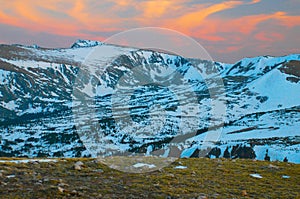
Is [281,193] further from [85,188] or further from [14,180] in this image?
[14,180]

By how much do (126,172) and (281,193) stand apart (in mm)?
9364

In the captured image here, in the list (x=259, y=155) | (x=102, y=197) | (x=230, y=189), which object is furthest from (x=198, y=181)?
(x=259, y=155)

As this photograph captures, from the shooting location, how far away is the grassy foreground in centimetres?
1609

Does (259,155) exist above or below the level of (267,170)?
below

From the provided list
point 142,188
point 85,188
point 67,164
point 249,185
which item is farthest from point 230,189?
point 67,164

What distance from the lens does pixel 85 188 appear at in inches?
658

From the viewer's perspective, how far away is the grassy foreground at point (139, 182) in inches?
634

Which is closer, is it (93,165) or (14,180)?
(14,180)

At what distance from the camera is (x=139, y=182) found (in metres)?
18.6

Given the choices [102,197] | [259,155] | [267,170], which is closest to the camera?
[102,197]

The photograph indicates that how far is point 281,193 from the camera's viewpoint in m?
18.5

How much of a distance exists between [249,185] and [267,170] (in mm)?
5596

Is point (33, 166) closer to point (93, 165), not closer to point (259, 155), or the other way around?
point (93, 165)

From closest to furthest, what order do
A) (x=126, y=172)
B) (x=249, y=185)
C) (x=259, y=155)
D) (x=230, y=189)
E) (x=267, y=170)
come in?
(x=230, y=189)
(x=249, y=185)
(x=126, y=172)
(x=267, y=170)
(x=259, y=155)
